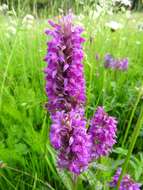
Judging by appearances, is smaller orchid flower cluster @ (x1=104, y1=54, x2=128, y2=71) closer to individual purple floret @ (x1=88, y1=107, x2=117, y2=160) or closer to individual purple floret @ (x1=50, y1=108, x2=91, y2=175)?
individual purple floret @ (x1=88, y1=107, x2=117, y2=160)

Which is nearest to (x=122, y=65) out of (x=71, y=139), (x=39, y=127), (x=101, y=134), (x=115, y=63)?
(x=115, y=63)

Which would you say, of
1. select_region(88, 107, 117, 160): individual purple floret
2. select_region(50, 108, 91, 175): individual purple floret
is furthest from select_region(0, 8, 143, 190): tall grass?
select_region(50, 108, 91, 175): individual purple floret

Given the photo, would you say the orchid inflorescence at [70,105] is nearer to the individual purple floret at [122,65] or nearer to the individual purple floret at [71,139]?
the individual purple floret at [71,139]

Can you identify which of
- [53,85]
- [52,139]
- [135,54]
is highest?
[53,85]

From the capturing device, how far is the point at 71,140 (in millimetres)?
1072

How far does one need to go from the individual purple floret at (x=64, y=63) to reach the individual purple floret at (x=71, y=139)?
0.15m

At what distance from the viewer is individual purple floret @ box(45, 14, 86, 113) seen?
1.25m

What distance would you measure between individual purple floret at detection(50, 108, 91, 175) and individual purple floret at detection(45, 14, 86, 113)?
15 cm

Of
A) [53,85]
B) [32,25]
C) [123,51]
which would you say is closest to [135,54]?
[123,51]

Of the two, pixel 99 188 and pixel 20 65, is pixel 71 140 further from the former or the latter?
pixel 20 65

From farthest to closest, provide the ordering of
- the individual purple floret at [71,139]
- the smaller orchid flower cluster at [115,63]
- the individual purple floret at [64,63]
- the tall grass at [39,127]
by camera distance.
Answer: the smaller orchid flower cluster at [115,63], the tall grass at [39,127], the individual purple floret at [64,63], the individual purple floret at [71,139]

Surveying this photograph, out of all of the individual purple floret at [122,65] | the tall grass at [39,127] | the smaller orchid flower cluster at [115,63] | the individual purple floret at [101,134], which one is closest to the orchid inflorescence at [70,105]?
the individual purple floret at [101,134]

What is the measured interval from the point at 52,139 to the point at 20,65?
74.9 inches

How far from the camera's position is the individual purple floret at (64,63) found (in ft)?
4.09
